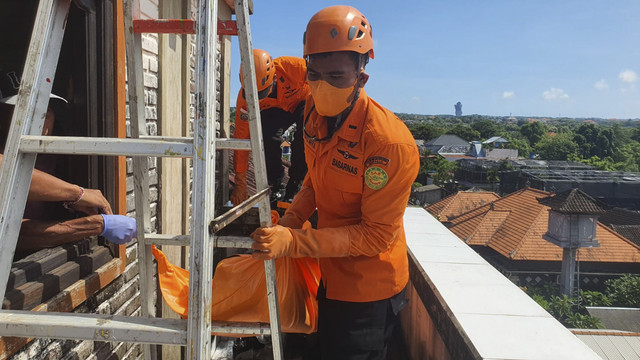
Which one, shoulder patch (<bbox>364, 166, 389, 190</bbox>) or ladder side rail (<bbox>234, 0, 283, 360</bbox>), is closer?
ladder side rail (<bbox>234, 0, 283, 360</bbox>)

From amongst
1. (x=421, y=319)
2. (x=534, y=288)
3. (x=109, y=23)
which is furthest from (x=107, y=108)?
(x=534, y=288)

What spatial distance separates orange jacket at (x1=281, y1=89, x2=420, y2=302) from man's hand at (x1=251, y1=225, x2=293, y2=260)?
129 mm

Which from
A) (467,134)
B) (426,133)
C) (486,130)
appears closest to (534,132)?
(486,130)

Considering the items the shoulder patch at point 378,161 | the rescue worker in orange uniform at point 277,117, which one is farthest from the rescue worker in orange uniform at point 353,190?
the rescue worker in orange uniform at point 277,117

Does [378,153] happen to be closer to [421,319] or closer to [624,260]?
[421,319]

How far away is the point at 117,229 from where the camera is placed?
2.33 metres

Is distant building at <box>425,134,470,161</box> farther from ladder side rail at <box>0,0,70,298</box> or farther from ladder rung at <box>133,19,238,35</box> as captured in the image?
ladder side rail at <box>0,0,70,298</box>

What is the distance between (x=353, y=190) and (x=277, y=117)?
3385 mm

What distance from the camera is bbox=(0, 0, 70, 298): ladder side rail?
135 cm

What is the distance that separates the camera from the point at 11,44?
3.22 metres

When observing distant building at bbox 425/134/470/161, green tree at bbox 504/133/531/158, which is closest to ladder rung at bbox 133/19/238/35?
distant building at bbox 425/134/470/161

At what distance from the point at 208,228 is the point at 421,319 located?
1949 mm

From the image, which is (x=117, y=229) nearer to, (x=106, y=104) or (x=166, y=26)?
(x=106, y=104)

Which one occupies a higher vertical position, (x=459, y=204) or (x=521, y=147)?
→ (x=521, y=147)
